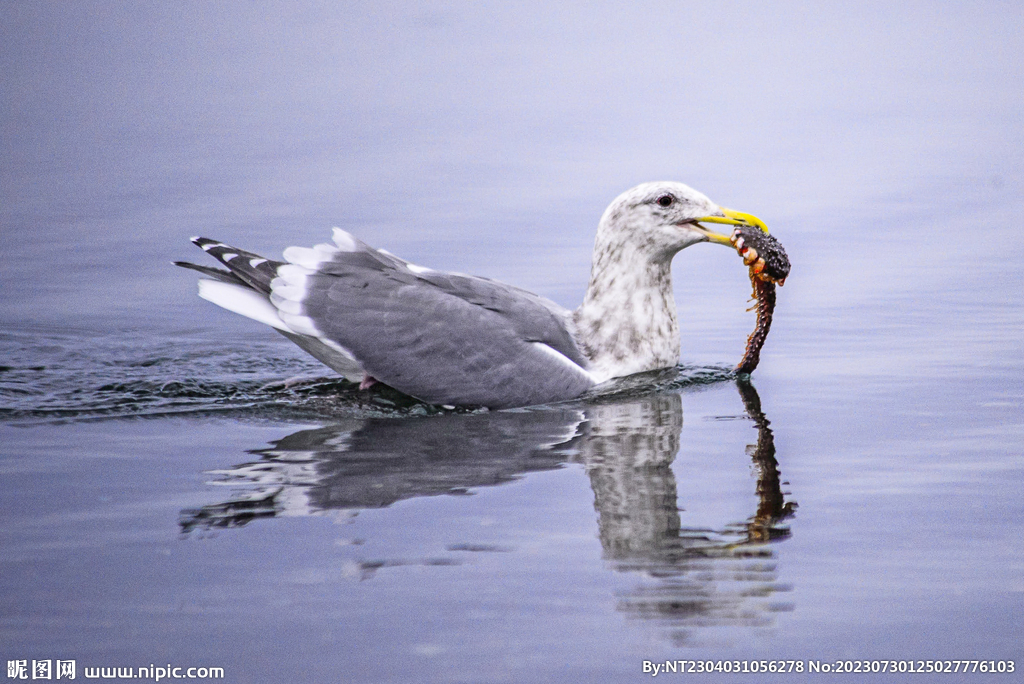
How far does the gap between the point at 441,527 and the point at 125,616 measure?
4.99ft

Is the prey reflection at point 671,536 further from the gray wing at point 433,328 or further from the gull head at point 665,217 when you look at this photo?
the gull head at point 665,217

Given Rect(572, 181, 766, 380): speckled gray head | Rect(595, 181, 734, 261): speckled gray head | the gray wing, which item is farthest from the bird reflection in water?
Rect(595, 181, 734, 261): speckled gray head

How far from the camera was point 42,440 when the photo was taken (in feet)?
25.5

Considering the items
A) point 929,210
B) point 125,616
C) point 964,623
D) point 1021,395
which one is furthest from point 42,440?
point 929,210

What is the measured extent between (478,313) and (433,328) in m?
0.30

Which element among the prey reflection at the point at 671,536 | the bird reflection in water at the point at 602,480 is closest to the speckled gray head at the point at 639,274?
the bird reflection in water at the point at 602,480

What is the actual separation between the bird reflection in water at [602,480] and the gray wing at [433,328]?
0.21 m

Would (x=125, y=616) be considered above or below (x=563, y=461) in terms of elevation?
below

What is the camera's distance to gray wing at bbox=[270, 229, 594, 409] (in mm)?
8602

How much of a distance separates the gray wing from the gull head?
0.80 metres

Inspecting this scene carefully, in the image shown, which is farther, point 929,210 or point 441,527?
point 929,210

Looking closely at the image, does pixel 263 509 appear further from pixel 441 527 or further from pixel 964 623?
pixel 964 623

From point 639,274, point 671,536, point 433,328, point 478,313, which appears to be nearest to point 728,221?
point 639,274

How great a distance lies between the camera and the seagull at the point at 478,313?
8.65 meters
